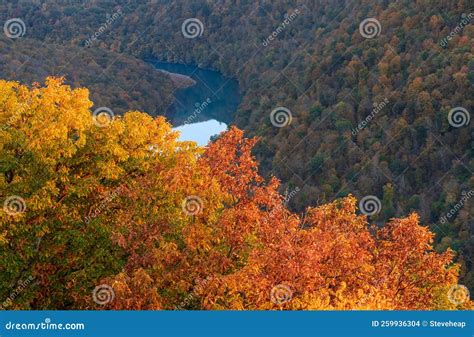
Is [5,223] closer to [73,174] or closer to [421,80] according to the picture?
[73,174]

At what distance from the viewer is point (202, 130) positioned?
17088 cm

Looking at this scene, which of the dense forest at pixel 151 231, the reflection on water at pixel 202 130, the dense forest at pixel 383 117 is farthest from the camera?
the reflection on water at pixel 202 130

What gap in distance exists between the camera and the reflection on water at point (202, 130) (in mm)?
160000

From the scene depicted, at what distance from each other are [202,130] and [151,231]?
14699 centimetres

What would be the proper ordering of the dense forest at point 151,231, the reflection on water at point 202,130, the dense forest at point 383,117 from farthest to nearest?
the reflection on water at point 202,130, the dense forest at point 383,117, the dense forest at point 151,231

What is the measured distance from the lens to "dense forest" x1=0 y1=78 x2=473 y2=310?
73.5ft

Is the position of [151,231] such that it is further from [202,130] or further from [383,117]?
[202,130]

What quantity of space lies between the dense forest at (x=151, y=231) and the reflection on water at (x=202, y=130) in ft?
407

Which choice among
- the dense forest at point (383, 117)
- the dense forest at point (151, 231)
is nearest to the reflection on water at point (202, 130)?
the dense forest at point (383, 117)

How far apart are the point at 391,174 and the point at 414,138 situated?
7.12 m

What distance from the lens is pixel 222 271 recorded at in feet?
77.8

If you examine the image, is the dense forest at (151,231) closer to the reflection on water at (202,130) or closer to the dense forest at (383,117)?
the dense forest at (383,117)

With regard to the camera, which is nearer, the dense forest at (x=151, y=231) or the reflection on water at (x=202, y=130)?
the dense forest at (x=151, y=231)

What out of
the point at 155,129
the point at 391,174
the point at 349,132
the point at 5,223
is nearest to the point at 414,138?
the point at 391,174
